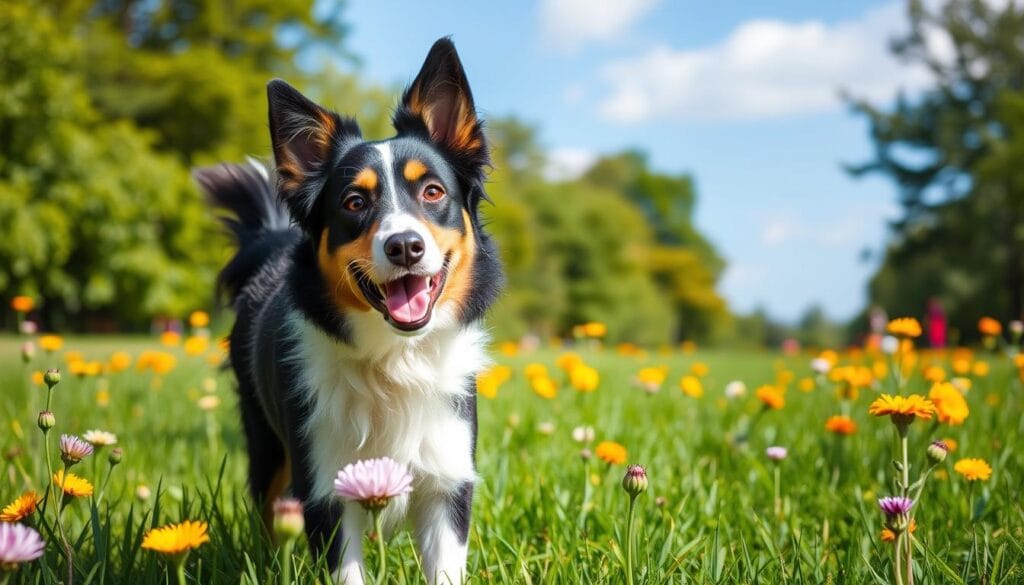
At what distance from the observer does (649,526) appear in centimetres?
292

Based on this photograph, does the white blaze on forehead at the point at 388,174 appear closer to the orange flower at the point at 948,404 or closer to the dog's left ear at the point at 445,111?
the dog's left ear at the point at 445,111

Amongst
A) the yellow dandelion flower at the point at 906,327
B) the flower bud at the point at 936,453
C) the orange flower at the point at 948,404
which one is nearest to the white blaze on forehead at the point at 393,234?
the flower bud at the point at 936,453

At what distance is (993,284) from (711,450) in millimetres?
31278

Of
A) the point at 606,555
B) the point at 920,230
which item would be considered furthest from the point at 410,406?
the point at 920,230

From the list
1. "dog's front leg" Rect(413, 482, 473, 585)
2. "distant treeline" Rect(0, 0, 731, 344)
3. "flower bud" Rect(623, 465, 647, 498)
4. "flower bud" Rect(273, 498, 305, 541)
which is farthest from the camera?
"distant treeline" Rect(0, 0, 731, 344)

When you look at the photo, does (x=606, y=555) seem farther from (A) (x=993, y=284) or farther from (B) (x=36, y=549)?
(A) (x=993, y=284)

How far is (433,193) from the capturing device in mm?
2633

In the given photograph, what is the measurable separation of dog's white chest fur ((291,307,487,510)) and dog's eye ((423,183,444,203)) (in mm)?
368

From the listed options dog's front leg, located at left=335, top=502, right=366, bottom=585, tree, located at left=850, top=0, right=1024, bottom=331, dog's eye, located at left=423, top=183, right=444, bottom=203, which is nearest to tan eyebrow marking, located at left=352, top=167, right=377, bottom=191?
dog's eye, located at left=423, top=183, right=444, bottom=203

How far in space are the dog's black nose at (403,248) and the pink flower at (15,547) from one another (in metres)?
1.09

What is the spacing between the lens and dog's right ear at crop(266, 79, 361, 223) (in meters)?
2.73

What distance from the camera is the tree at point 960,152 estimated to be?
28156mm

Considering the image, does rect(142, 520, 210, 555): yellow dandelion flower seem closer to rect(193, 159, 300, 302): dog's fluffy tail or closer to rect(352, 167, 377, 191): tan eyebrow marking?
rect(352, 167, 377, 191): tan eyebrow marking

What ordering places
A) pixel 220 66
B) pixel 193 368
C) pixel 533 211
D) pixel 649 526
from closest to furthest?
pixel 649 526 → pixel 193 368 → pixel 220 66 → pixel 533 211
